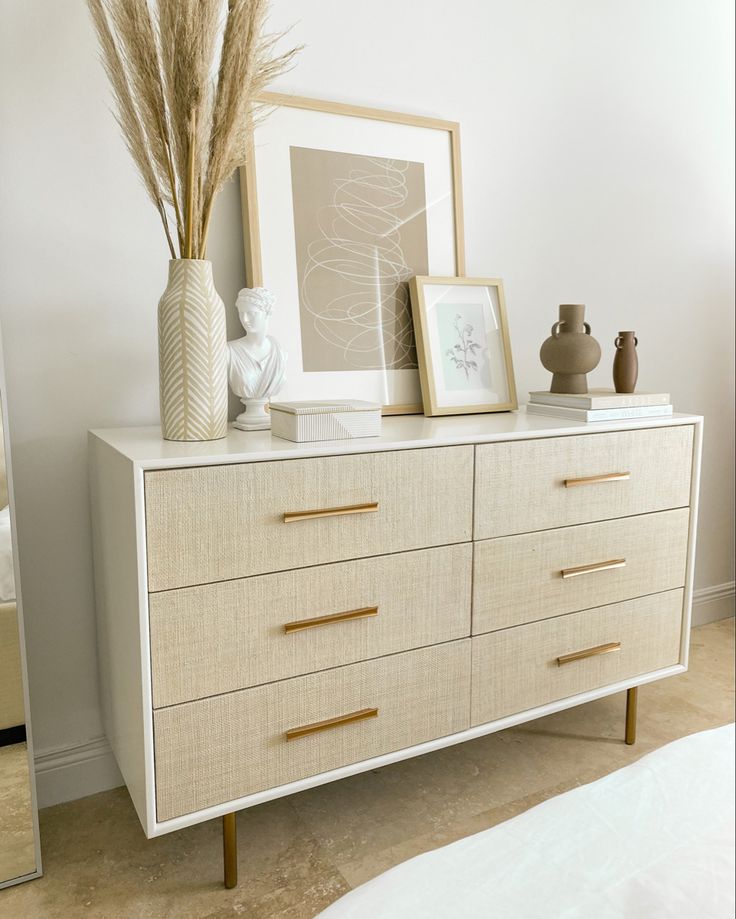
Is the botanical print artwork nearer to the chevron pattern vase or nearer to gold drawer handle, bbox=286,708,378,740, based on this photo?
the chevron pattern vase

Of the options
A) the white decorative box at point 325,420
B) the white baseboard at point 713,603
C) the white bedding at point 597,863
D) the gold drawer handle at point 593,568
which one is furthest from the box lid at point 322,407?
the white baseboard at point 713,603

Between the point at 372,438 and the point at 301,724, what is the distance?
1.79ft

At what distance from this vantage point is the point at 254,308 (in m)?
1.62

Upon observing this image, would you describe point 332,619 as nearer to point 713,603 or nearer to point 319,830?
point 319,830

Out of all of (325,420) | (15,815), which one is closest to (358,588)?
(325,420)

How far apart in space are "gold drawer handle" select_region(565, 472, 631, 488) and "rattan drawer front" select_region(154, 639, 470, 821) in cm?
41

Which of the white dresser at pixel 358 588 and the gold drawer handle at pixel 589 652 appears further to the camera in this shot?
the gold drawer handle at pixel 589 652

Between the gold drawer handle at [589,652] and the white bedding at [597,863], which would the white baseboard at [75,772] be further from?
the white bedding at [597,863]

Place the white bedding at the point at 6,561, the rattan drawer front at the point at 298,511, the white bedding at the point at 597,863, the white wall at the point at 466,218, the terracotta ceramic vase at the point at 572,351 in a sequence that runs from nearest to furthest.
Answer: the white bedding at the point at 597,863
the rattan drawer front at the point at 298,511
the white bedding at the point at 6,561
the white wall at the point at 466,218
the terracotta ceramic vase at the point at 572,351

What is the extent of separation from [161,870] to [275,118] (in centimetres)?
157

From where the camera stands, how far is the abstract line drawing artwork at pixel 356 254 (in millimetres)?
1795

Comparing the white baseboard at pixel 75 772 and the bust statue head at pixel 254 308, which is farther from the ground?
the bust statue head at pixel 254 308

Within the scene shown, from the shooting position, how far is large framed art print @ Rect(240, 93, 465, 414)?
5.72 ft

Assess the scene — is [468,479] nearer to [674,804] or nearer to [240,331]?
[240,331]
